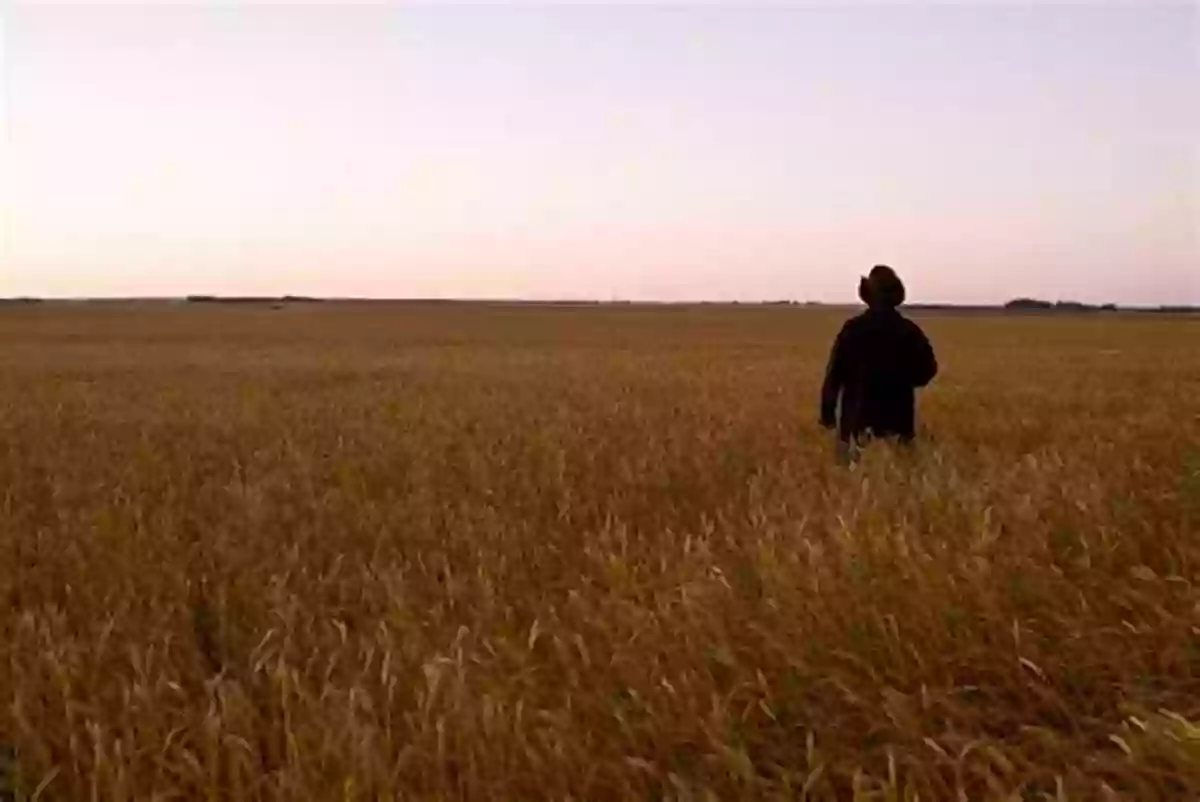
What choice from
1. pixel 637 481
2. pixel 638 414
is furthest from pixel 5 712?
pixel 638 414

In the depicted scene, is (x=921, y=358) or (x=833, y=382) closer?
(x=921, y=358)

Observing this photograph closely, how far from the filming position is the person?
7.38 m

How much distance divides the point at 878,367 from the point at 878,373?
0.14 ft

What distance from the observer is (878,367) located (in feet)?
25.0

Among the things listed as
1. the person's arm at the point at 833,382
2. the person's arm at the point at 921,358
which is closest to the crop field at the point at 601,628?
the person's arm at the point at 833,382

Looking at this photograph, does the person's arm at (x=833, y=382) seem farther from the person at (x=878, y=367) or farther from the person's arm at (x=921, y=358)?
the person's arm at (x=921, y=358)

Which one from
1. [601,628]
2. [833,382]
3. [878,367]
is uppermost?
[878,367]

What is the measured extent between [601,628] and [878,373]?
4.11 meters

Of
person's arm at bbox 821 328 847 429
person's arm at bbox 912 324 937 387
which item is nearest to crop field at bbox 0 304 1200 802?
person's arm at bbox 821 328 847 429

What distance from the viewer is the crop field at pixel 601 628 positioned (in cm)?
309

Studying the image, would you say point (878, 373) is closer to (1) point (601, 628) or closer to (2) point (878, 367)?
(2) point (878, 367)

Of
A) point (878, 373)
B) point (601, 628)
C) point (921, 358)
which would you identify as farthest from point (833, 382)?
point (601, 628)

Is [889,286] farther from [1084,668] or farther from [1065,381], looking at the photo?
[1065,381]

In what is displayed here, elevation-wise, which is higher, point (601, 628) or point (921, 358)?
point (921, 358)
